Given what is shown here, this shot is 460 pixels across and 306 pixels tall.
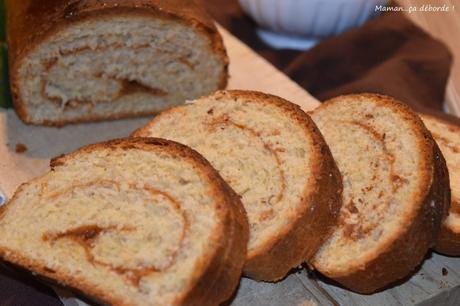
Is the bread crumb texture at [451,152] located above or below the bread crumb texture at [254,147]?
below

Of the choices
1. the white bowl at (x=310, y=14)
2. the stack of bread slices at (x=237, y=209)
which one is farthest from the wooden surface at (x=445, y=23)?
the stack of bread slices at (x=237, y=209)

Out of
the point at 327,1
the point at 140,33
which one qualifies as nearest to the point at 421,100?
the point at 327,1

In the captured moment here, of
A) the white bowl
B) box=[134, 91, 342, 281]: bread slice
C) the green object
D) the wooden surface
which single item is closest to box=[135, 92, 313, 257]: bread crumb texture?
box=[134, 91, 342, 281]: bread slice

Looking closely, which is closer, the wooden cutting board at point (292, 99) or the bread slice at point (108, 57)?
the wooden cutting board at point (292, 99)

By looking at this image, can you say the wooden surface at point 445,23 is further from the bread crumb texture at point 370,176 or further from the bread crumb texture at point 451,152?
the bread crumb texture at point 370,176

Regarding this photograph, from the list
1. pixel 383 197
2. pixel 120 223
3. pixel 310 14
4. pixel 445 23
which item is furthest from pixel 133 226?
pixel 445 23

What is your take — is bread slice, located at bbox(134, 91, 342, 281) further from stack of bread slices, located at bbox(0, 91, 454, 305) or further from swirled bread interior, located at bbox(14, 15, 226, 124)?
swirled bread interior, located at bbox(14, 15, 226, 124)

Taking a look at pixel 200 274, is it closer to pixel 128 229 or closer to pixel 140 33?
pixel 128 229
